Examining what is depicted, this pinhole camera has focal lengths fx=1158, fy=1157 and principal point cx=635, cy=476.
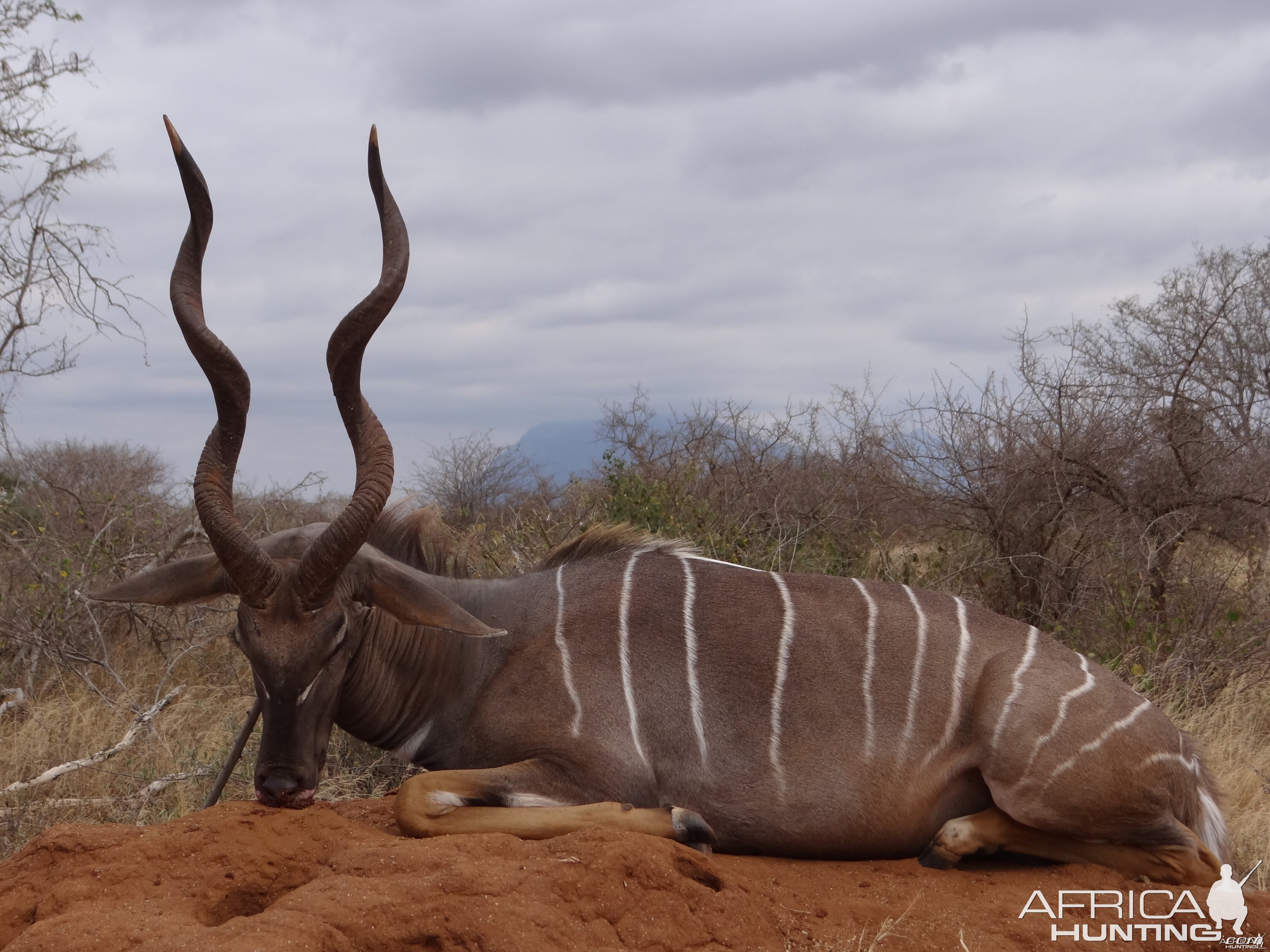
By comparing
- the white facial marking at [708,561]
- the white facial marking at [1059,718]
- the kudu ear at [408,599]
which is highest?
the white facial marking at [708,561]

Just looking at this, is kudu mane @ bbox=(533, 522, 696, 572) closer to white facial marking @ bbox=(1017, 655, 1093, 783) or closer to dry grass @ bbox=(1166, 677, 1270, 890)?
white facial marking @ bbox=(1017, 655, 1093, 783)

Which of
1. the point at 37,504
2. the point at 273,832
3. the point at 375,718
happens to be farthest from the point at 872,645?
the point at 37,504

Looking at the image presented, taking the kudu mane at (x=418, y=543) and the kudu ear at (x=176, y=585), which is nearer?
the kudu ear at (x=176, y=585)

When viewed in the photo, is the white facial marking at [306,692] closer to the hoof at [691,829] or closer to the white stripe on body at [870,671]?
the hoof at [691,829]

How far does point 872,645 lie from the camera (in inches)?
191

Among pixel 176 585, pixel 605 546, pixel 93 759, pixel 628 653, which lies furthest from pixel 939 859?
pixel 93 759

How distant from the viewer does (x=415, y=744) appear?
4926mm

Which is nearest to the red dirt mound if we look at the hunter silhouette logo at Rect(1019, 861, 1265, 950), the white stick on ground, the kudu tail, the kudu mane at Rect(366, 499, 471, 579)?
the hunter silhouette logo at Rect(1019, 861, 1265, 950)

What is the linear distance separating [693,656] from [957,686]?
109 cm

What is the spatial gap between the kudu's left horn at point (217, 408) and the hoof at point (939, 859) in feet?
9.05

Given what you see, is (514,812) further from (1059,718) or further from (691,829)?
(1059,718)

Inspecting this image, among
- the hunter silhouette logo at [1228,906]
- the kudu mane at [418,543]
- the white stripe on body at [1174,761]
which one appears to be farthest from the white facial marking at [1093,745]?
the kudu mane at [418,543]

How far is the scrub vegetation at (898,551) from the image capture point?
22.9 feet

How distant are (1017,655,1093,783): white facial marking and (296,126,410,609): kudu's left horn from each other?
2712 mm
